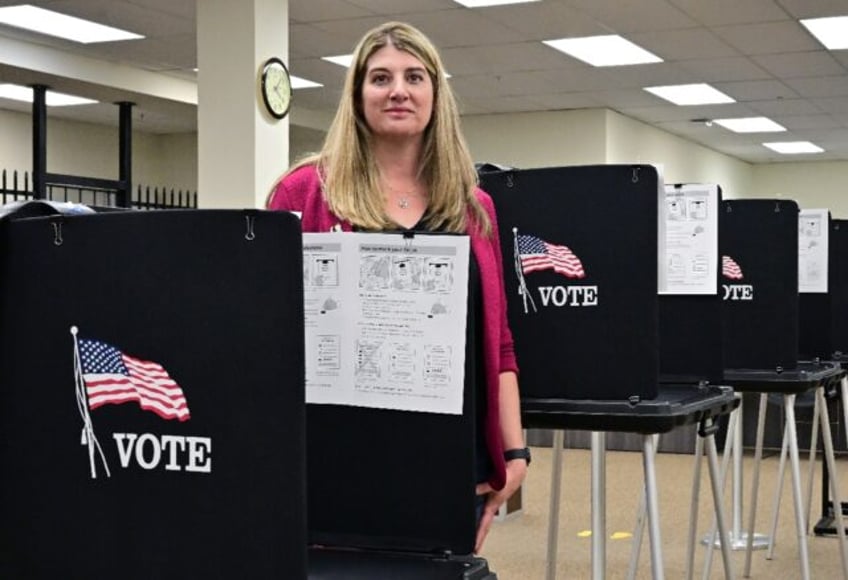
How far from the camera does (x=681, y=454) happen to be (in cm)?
696

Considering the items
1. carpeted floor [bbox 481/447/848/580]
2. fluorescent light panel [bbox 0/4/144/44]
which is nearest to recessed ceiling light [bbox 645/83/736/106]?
carpeted floor [bbox 481/447/848/580]

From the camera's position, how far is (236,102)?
20.9 feet

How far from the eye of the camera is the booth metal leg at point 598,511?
2.15m

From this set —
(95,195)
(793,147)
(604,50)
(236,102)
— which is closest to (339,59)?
(604,50)

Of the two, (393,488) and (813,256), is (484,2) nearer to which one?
(813,256)

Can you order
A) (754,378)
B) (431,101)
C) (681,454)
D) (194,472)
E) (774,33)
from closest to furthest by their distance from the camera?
(194,472)
(431,101)
(754,378)
(681,454)
(774,33)

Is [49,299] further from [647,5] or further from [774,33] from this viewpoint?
[774,33]

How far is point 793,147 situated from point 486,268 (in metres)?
13.7

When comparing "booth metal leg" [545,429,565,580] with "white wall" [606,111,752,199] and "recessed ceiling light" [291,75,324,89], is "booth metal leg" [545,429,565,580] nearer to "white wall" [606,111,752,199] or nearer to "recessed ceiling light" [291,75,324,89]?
"white wall" [606,111,752,199]

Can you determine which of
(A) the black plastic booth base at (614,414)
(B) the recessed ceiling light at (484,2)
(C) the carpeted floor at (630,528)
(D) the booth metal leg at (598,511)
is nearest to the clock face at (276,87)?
(B) the recessed ceiling light at (484,2)

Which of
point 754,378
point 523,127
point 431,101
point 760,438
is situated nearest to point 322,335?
A: point 431,101

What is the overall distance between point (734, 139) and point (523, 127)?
11.2ft

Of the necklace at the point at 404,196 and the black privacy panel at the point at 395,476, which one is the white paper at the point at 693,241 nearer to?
the necklace at the point at 404,196

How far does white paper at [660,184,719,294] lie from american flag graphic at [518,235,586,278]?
0.40 metres
